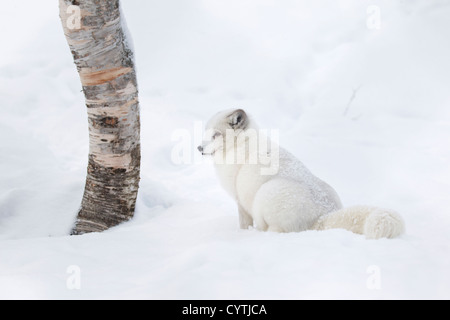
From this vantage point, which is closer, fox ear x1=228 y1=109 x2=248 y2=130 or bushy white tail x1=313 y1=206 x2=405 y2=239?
bushy white tail x1=313 y1=206 x2=405 y2=239

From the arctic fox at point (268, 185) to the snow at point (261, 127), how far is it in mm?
226

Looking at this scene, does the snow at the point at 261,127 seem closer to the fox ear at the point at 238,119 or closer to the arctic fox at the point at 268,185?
the arctic fox at the point at 268,185

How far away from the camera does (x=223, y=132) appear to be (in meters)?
2.69

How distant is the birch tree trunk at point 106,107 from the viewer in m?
2.35

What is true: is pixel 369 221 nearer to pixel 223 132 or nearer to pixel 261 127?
pixel 223 132

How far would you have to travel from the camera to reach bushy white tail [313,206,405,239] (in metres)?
1.69

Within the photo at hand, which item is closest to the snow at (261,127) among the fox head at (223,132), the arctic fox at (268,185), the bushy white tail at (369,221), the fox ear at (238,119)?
the bushy white tail at (369,221)

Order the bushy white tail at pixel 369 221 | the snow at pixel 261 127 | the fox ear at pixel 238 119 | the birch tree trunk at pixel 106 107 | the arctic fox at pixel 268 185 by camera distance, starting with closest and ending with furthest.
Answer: the snow at pixel 261 127 → the bushy white tail at pixel 369 221 → the arctic fox at pixel 268 185 → the birch tree trunk at pixel 106 107 → the fox ear at pixel 238 119

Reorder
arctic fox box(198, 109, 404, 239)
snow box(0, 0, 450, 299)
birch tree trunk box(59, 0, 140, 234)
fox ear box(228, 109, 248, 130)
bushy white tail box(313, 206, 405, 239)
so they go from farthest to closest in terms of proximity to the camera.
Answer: fox ear box(228, 109, 248, 130) < birch tree trunk box(59, 0, 140, 234) < arctic fox box(198, 109, 404, 239) < bushy white tail box(313, 206, 405, 239) < snow box(0, 0, 450, 299)

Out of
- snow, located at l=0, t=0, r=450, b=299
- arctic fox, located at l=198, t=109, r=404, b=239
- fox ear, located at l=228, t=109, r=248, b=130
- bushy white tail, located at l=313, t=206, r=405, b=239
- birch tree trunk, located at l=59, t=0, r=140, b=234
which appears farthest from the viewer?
fox ear, located at l=228, t=109, r=248, b=130

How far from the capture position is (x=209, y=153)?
8.82ft

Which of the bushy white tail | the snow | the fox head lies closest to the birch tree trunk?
the snow

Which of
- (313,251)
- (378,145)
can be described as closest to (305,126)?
(378,145)

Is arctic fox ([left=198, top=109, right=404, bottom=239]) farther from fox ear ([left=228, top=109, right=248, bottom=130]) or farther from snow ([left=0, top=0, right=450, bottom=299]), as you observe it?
snow ([left=0, top=0, right=450, bottom=299])
